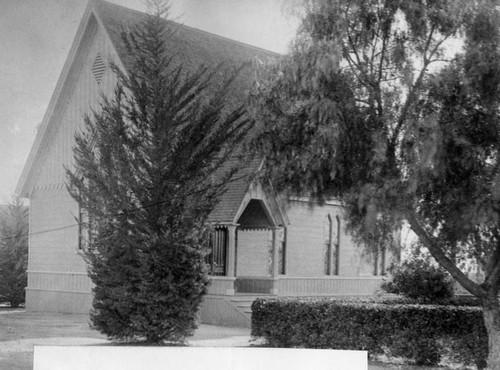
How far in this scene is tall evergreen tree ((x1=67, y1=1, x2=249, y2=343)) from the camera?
13.5 meters

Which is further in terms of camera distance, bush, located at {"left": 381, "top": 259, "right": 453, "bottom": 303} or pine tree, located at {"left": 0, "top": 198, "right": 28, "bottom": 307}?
pine tree, located at {"left": 0, "top": 198, "right": 28, "bottom": 307}

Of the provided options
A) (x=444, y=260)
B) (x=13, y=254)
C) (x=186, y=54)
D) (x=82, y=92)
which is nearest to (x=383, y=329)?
(x=444, y=260)

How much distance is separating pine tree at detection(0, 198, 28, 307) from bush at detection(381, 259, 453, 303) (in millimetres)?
12756

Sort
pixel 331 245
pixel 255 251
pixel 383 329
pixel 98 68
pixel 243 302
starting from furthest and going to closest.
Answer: pixel 331 245, pixel 255 251, pixel 98 68, pixel 243 302, pixel 383 329

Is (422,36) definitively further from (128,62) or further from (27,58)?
(128,62)

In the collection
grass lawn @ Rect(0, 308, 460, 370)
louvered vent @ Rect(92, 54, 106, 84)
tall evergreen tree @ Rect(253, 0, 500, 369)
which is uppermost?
louvered vent @ Rect(92, 54, 106, 84)

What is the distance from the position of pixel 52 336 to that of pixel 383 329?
7222mm

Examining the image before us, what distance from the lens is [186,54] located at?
17000 mm

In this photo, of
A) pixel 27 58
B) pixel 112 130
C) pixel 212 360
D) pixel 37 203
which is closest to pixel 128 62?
pixel 112 130

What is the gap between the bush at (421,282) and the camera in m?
20.4

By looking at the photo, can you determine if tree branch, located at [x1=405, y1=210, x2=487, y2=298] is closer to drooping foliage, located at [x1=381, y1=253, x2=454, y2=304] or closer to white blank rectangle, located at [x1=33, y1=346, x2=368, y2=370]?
white blank rectangle, located at [x1=33, y1=346, x2=368, y2=370]

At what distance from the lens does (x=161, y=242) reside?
13.7 meters

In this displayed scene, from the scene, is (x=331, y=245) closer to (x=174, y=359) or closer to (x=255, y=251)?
(x=255, y=251)

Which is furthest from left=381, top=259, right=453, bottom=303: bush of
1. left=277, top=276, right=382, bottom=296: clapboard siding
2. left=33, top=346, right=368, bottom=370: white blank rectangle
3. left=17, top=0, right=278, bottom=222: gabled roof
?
left=33, top=346, right=368, bottom=370: white blank rectangle
